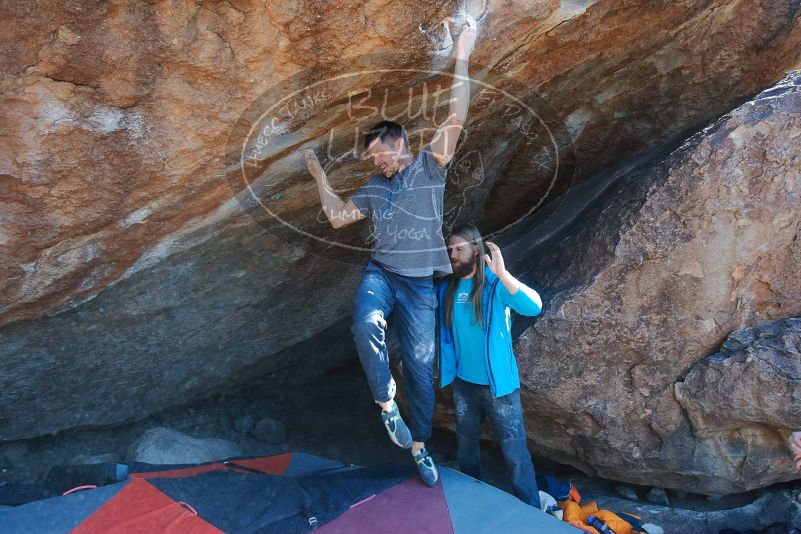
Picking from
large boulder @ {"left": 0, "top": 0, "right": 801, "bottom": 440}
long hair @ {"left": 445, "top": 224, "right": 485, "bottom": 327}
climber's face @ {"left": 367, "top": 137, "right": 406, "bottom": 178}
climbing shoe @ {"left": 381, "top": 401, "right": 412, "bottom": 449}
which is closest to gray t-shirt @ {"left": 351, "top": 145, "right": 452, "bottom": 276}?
climber's face @ {"left": 367, "top": 137, "right": 406, "bottom": 178}

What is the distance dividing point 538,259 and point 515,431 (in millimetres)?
1059

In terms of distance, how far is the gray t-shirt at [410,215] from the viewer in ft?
10.0

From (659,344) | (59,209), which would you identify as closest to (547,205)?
(659,344)

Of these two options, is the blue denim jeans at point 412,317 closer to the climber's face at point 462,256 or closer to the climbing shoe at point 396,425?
the climber's face at point 462,256

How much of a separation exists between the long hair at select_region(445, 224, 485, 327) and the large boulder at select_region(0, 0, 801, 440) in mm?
574

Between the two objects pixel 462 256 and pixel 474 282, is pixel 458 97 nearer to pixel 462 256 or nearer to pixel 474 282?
pixel 462 256

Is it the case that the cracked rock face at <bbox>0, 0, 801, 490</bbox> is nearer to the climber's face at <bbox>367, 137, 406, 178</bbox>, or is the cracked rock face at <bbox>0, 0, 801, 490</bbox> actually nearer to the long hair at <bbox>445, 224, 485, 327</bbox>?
the climber's face at <bbox>367, 137, 406, 178</bbox>

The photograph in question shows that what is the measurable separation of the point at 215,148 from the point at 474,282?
1.26 m

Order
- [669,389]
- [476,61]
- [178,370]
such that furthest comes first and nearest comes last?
[178,370] → [669,389] → [476,61]

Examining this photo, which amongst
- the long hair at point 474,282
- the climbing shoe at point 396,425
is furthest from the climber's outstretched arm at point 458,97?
the climbing shoe at point 396,425

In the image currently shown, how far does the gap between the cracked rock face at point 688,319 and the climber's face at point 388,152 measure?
1.12 metres

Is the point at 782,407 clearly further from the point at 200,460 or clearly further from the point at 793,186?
the point at 200,460

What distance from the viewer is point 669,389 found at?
11.5 ft

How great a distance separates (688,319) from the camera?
135 inches
